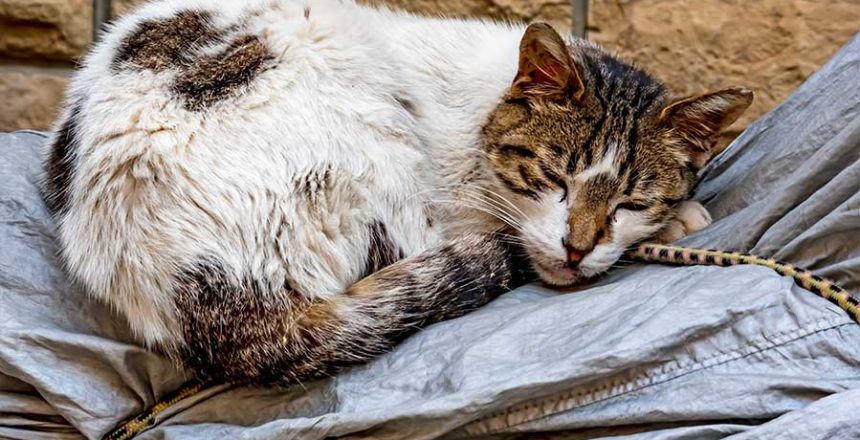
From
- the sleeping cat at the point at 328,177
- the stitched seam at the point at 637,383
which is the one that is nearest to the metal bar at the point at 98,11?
the sleeping cat at the point at 328,177

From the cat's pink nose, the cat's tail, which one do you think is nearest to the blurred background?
Answer: the cat's pink nose

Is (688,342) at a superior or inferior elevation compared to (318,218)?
superior

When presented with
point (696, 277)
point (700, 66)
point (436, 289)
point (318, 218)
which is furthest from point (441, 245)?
point (700, 66)

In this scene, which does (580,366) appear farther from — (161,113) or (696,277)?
(161,113)

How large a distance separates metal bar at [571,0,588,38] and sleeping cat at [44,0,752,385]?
2.71 ft

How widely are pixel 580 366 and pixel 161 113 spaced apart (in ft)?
2.81

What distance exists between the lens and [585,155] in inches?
70.9

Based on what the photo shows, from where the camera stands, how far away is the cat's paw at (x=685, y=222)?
1.85 meters

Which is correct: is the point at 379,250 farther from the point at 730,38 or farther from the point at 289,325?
the point at 730,38

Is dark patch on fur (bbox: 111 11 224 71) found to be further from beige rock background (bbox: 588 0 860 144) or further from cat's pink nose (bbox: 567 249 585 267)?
beige rock background (bbox: 588 0 860 144)

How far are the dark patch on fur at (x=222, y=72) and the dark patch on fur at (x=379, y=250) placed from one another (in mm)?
361

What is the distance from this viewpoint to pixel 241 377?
158 centimetres

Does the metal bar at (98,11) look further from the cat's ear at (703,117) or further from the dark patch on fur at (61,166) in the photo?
the cat's ear at (703,117)

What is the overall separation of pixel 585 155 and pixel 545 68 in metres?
0.20
